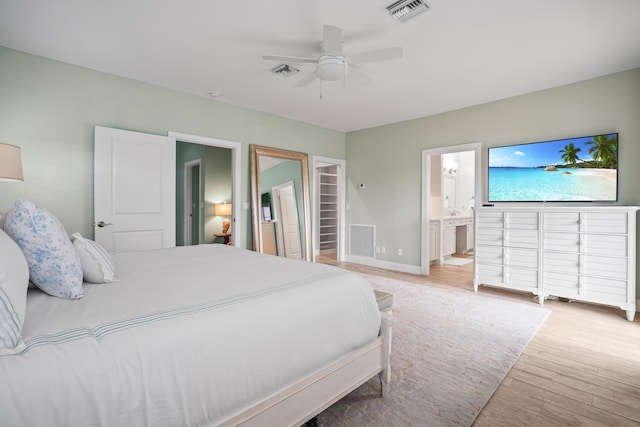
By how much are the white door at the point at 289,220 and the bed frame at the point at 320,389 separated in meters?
3.65

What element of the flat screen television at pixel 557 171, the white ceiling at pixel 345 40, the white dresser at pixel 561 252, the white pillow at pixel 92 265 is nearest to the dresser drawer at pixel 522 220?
the white dresser at pixel 561 252

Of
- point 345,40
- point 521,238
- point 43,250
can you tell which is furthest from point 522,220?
point 43,250

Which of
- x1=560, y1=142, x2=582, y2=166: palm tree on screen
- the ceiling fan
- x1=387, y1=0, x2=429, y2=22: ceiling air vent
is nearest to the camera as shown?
x1=387, y1=0, x2=429, y2=22: ceiling air vent

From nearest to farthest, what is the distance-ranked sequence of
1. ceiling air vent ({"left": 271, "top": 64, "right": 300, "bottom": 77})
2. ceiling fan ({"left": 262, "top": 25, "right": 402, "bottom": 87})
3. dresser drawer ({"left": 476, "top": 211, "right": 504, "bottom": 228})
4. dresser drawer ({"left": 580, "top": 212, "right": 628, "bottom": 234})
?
ceiling fan ({"left": 262, "top": 25, "right": 402, "bottom": 87}), dresser drawer ({"left": 580, "top": 212, "right": 628, "bottom": 234}), ceiling air vent ({"left": 271, "top": 64, "right": 300, "bottom": 77}), dresser drawer ({"left": 476, "top": 211, "right": 504, "bottom": 228})

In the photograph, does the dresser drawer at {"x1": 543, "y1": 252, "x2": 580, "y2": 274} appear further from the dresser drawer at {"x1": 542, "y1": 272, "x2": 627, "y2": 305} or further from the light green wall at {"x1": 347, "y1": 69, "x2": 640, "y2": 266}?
the light green wall at {"x1": 347, "y1": 69, "x2": 640, "y2": 266}

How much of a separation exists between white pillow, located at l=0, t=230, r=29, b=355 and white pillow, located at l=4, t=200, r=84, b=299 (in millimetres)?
128

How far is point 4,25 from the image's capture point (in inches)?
101

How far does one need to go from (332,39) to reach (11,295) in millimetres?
2439

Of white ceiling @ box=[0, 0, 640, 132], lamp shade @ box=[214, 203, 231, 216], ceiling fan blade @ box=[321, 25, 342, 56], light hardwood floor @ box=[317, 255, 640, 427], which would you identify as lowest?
light hardwood floor @ box=[317, 255, 640, 427]

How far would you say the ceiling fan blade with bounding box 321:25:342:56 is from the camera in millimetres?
2346

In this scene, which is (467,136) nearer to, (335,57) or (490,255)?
(490,255)

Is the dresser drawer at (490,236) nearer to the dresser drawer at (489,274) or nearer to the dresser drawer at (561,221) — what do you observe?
the dresser drawer at (489,274)

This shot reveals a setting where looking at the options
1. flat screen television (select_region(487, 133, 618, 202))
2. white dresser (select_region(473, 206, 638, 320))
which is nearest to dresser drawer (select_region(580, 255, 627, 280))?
white dresser (select_region(473, 206, 638, 320))

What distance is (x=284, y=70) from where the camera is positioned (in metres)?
3.38
